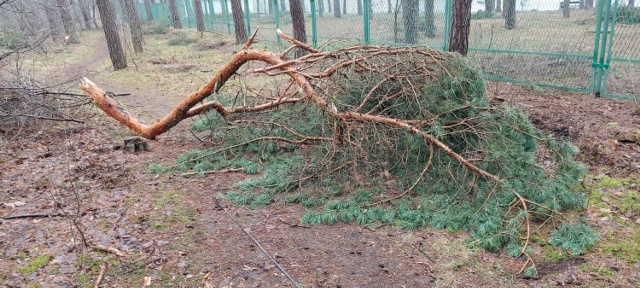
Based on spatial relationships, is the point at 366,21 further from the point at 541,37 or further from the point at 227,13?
the point at 227,13

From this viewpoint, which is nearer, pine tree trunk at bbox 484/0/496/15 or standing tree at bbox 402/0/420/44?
standing tree at bbox 402/0/420/44

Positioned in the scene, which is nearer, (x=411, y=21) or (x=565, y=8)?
(x=565, y=8)

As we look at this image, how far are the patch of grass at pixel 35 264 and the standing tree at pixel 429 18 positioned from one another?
8473mm

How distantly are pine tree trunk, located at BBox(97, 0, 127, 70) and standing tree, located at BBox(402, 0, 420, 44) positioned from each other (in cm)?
849

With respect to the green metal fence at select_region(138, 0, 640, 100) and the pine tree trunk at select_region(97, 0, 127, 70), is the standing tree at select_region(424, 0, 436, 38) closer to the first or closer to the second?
the green metal fence at select_region(138, 0, 640, 100)

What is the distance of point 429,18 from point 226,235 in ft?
25.0

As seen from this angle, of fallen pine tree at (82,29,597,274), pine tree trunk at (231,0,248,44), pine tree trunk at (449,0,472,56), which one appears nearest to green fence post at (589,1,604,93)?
pine tree trunk at (449,0,472,56)

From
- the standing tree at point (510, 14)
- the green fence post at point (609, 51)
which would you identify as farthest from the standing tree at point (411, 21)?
the green fence post at point (609, 51)

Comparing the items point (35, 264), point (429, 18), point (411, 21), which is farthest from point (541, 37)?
point (35, 264)

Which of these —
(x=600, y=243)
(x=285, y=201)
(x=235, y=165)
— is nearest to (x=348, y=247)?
(x=285, y=201)

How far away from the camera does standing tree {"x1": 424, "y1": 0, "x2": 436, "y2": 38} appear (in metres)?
9.91

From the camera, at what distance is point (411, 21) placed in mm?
10539

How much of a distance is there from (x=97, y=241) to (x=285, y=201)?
6.02 feet

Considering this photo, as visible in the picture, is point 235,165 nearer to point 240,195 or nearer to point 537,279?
point 240,195
